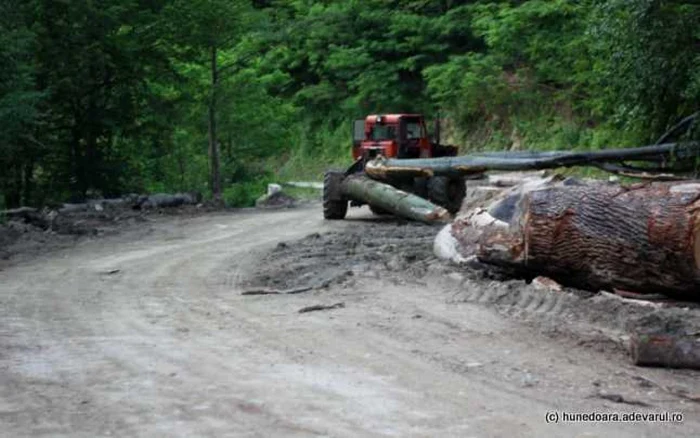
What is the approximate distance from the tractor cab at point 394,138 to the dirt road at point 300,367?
10.4 metres

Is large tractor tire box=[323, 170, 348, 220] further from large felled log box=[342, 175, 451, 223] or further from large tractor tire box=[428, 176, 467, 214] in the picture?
large tractor tire box=[428, 176, 467, 214]

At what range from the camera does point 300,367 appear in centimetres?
743

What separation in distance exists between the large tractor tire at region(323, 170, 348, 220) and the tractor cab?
1.03 meters

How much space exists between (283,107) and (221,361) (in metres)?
29.2

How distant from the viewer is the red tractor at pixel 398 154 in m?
21.2


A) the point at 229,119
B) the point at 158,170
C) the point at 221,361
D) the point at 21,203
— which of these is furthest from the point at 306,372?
the point at 158,170

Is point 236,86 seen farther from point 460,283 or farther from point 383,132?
point 460,283

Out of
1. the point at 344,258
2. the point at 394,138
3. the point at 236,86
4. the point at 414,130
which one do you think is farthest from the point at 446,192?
the point at 236,86

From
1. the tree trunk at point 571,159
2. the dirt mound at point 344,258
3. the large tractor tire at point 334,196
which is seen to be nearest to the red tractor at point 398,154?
the large tractor tire at point 334,196

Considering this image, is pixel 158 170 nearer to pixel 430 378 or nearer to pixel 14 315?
pixel 14 315

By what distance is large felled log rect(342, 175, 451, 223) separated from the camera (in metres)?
18.6

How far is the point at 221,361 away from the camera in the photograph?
7.66 metres

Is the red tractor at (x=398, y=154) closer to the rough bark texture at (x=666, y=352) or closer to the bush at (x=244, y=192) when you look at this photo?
the bush at (x=244, y=192)

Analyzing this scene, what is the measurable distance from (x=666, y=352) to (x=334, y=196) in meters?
15.0
